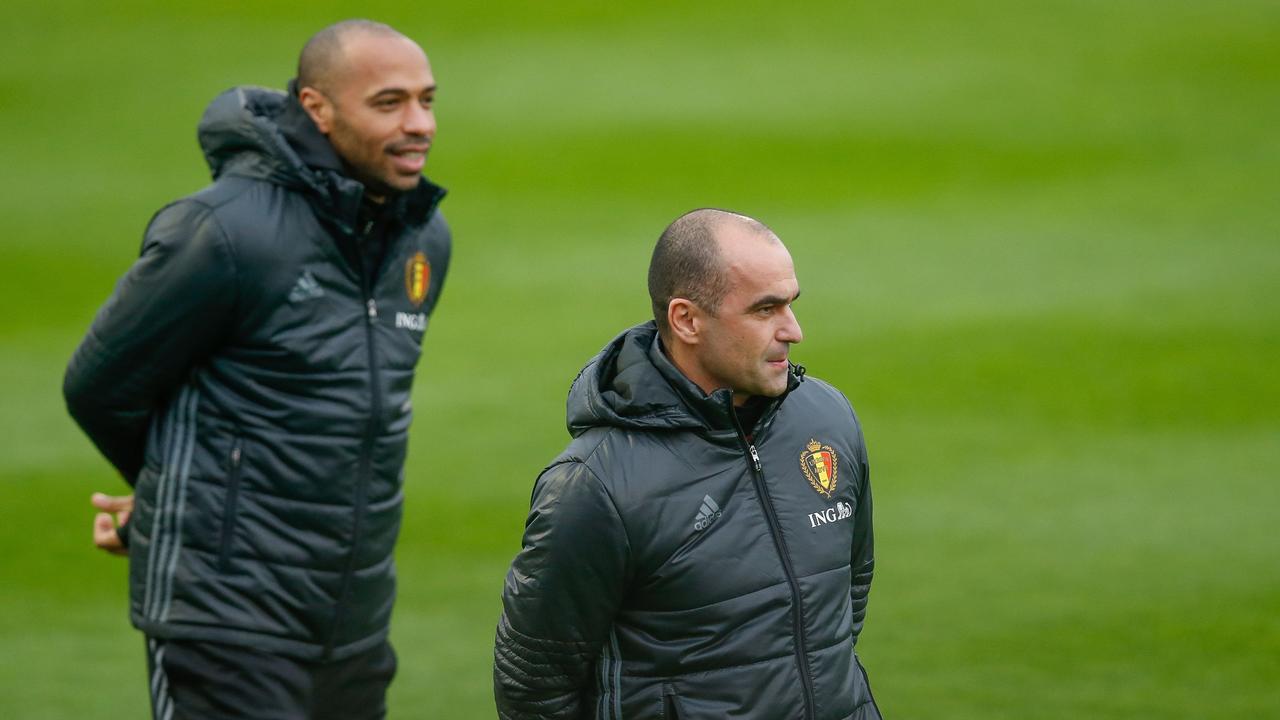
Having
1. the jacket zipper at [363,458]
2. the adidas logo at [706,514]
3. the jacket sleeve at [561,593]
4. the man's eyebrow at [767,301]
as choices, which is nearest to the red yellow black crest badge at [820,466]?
the adidas logo at [706,514]

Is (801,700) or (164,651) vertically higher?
(801,700)

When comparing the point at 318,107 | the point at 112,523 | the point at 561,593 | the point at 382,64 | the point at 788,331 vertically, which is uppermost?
the point at 382,64

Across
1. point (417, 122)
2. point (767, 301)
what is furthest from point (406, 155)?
point (767, 301)

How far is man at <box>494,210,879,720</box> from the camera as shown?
3.44 m

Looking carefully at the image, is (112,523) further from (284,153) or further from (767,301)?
(767,301)

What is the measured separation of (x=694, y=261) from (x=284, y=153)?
146 cm

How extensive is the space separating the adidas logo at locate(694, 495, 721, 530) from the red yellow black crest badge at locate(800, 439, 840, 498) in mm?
229

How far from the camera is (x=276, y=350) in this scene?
445 centimetres

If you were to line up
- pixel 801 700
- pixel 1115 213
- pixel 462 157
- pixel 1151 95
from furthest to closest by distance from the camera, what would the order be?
pixel 1151 95 < pixel 462 157 < pixel 1115 213 < pixel 801 700

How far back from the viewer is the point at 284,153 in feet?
14.8

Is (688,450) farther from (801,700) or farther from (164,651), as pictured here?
(164,651)

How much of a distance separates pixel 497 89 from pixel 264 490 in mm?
10946

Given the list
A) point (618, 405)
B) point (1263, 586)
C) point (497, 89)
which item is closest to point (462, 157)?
point (497, 89)

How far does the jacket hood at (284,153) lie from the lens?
14.8 ft
